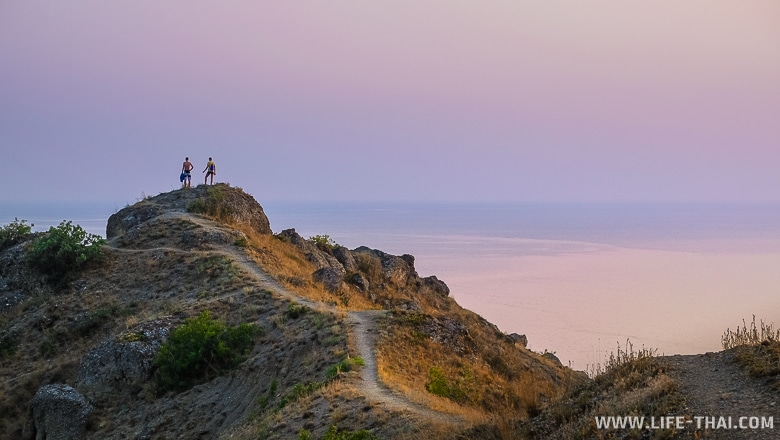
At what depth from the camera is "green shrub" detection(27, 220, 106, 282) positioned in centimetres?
3441

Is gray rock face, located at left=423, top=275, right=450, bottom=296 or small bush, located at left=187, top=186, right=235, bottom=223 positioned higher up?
small bush, located at left=187, top=186, right=235, bottom=223

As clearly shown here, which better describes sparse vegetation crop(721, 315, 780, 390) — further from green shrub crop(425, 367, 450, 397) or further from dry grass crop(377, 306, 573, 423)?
green shrub crop(425, 367, 450, 397)

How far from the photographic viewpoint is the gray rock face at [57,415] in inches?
850

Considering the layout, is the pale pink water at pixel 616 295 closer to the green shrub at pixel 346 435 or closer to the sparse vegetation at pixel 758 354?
the sparse vegetation at pixel 758 354

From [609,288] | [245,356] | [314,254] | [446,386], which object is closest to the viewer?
[446,386]

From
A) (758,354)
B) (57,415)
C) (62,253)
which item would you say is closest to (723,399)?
(758,354)

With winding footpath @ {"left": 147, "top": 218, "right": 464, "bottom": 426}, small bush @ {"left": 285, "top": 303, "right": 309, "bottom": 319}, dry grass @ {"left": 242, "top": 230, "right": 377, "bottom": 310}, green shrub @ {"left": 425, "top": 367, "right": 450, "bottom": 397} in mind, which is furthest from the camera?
dry grass @ {"left": 242, "top": 230, "right": 377, "bottom": 310}

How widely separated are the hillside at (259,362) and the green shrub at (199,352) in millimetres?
106

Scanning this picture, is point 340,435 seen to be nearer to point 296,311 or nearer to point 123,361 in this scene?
point 296,311

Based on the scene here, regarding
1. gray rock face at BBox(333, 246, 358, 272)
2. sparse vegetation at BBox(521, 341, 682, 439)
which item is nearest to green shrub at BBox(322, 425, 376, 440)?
sparse vegetation at BBox(521, 341, 682, 439)

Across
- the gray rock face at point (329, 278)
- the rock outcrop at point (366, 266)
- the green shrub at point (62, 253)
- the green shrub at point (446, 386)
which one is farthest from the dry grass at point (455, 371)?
the green shrub at point (62, 253)

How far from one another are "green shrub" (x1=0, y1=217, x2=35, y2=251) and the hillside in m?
2.75

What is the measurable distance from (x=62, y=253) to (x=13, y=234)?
11928 mm

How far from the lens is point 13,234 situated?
4306 cm
